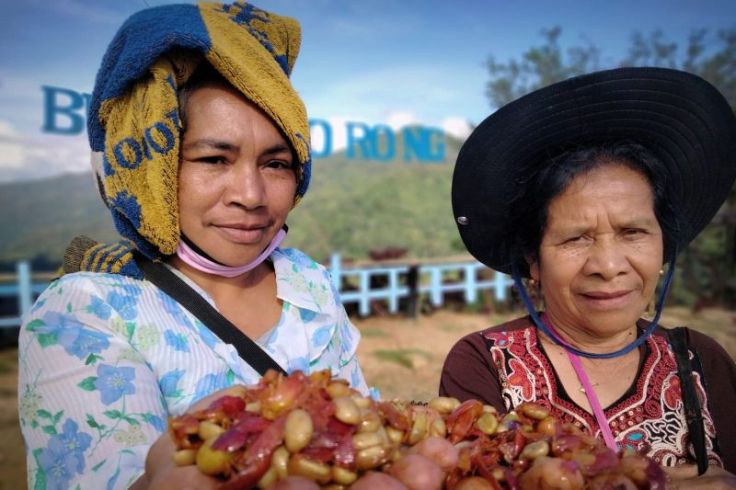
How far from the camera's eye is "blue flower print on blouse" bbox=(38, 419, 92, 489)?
3.90ft

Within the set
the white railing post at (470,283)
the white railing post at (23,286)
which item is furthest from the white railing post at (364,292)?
the white railing post at (23,286)

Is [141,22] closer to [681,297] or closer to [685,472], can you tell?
[685,472]

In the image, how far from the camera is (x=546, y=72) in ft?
45.0

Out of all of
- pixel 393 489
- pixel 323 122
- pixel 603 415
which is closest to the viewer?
pixel 393 489

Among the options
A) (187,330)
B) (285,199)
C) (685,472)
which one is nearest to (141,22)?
(285,199)

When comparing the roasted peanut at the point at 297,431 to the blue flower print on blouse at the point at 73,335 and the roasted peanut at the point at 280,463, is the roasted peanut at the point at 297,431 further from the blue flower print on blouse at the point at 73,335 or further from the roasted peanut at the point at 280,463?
the blue flower print on blouse at the point at 73,335

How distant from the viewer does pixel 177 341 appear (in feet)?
4.86

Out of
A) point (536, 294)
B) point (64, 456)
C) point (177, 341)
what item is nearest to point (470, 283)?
point (536, 294)

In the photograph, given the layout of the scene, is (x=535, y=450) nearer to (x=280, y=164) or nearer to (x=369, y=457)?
(x=369, y=457)

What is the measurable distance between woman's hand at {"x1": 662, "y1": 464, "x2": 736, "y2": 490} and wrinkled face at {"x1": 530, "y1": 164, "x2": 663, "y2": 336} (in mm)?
459

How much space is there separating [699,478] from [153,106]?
1.78 meters

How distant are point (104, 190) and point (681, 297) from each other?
1166 centimetres

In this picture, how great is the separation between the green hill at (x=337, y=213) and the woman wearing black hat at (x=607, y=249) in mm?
5258

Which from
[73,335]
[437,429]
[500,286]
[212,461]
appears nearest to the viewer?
[212,461]
